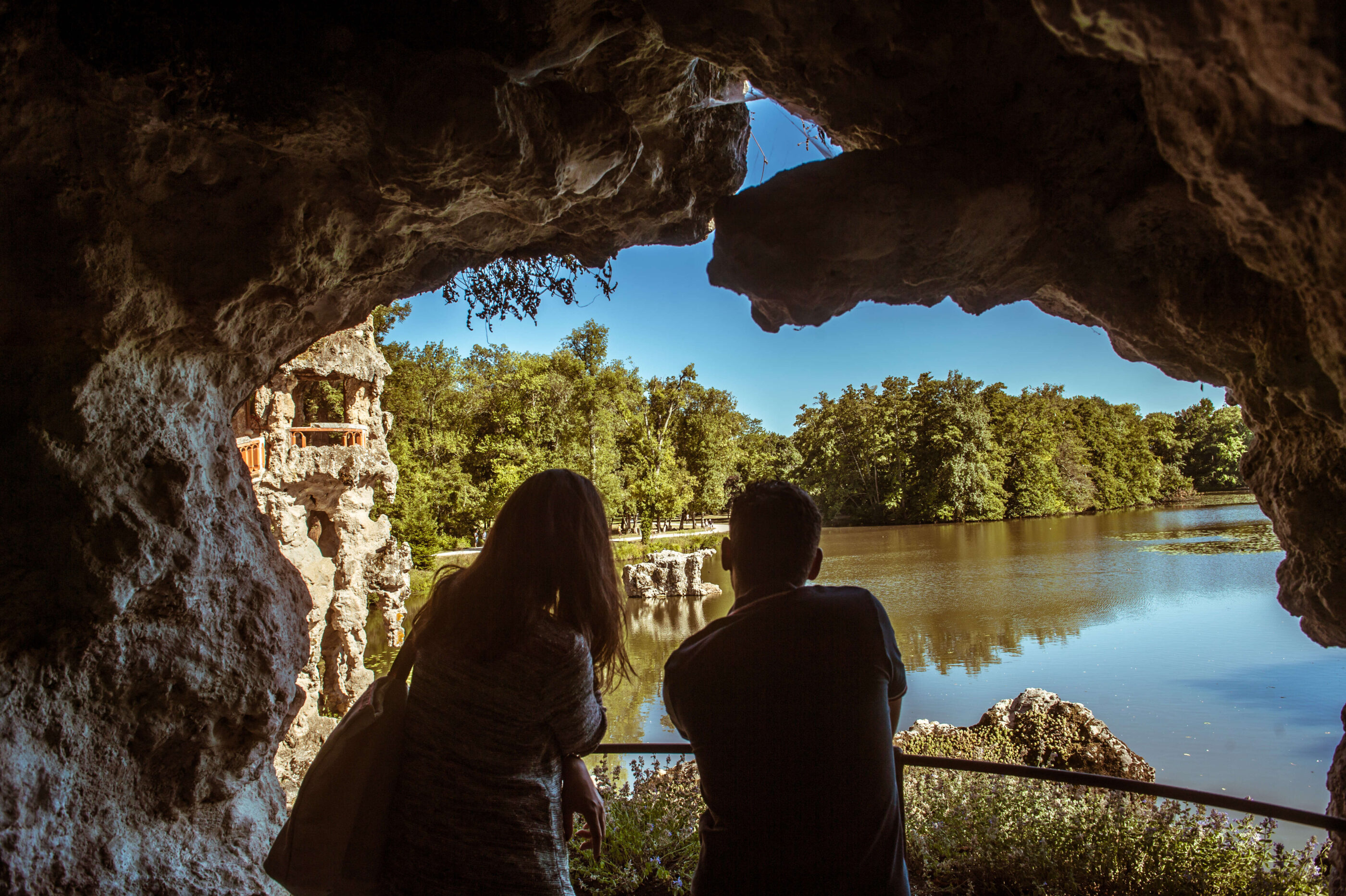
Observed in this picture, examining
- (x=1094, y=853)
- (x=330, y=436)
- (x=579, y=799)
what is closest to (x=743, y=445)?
(x=330, y=436)

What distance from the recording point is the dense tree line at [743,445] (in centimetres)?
2245

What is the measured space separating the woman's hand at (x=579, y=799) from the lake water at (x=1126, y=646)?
27.2ft

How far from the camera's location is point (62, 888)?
1893mm

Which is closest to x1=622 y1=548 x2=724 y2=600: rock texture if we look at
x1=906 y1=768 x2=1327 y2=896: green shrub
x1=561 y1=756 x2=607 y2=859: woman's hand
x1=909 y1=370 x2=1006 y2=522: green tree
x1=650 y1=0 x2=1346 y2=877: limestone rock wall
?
x1=906 y1=768 x2=1327 y2=896: green shrub

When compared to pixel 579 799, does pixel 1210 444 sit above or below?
above

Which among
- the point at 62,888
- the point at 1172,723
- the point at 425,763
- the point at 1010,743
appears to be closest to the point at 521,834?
the point at 425,763

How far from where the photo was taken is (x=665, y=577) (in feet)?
65.9

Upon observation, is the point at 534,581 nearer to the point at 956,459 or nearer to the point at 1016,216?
the point at 1016,216

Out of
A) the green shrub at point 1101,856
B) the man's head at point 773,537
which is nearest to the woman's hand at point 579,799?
the man's head at point 773,537

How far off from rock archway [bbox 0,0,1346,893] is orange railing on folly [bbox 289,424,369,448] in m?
8.49

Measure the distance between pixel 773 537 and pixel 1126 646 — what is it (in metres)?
18.5

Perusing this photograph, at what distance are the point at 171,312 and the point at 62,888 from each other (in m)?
1.74

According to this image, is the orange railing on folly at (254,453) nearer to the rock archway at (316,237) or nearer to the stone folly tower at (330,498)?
the stone folly tower at (330,498)

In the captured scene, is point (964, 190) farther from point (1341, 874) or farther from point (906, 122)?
point (1341, 874)
